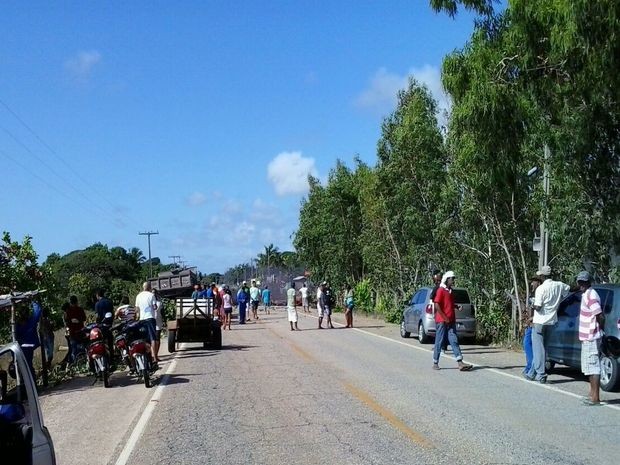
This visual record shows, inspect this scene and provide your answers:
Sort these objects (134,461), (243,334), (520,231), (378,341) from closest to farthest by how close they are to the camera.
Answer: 1. (134,461)
2. (520,231)
3. (378,341)
4. (243,334)

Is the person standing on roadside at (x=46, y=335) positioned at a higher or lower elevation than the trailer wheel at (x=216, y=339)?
higher

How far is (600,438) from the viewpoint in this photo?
834 centimetres

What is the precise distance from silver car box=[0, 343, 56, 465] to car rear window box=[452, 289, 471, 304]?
1754 cm

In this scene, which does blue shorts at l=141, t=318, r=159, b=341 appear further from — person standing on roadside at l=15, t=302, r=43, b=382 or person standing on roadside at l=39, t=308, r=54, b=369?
person standing on roadside at l=39, t=308, r=54, b=369

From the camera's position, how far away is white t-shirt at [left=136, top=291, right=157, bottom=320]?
1483 cm

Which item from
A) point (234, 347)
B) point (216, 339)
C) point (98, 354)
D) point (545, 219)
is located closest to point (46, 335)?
point (98, 354)

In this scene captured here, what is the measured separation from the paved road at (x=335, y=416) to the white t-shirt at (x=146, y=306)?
1281 millimetres

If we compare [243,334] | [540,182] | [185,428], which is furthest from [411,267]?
[185,428]

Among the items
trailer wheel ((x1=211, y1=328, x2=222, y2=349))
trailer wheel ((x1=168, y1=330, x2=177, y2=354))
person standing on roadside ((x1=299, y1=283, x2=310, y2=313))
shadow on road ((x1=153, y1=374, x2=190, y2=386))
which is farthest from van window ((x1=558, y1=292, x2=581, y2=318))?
person standing on roadside ((x1=299, y1=283, x2=310, y2=313))

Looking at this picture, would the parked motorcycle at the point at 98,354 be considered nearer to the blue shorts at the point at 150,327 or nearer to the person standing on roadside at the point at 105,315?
the person standing on roadside at the point at 105,315

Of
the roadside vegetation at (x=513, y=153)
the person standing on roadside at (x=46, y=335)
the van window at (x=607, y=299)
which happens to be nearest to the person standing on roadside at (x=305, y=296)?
the roadside vegetation at (x=513, y=153)

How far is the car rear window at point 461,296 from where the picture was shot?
846 inches

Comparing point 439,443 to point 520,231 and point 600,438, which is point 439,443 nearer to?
point 600,438

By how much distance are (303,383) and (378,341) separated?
963 cm
